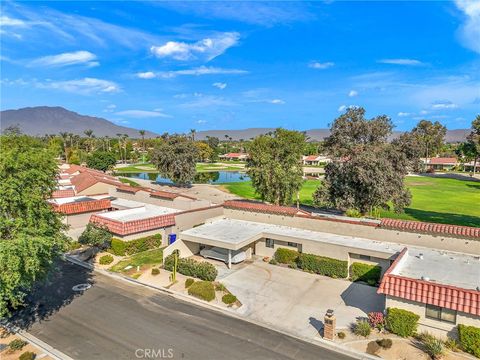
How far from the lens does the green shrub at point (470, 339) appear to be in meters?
16.0

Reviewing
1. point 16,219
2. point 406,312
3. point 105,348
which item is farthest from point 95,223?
point 406,312

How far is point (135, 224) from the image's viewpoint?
31.6 m

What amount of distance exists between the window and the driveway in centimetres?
355

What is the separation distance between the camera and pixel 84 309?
20.6 m

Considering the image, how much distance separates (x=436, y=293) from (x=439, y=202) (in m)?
51.3

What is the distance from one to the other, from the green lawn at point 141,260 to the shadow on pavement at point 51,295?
2.24 metres

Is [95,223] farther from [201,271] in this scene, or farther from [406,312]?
[406,312]

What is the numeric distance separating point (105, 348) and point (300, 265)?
16.1 m

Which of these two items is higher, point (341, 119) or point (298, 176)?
point (341, 119)

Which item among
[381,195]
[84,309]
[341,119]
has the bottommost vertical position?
[84,309]

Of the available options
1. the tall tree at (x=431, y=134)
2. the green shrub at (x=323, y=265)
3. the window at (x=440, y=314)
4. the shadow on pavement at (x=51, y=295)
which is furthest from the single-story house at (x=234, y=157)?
the window at (x=440, y=314)

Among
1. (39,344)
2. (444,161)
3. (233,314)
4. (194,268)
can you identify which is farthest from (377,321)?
(444,161)

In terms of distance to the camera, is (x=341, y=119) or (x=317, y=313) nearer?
(x=317, y=313)

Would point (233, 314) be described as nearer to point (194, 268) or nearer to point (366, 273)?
point (194, 268)
